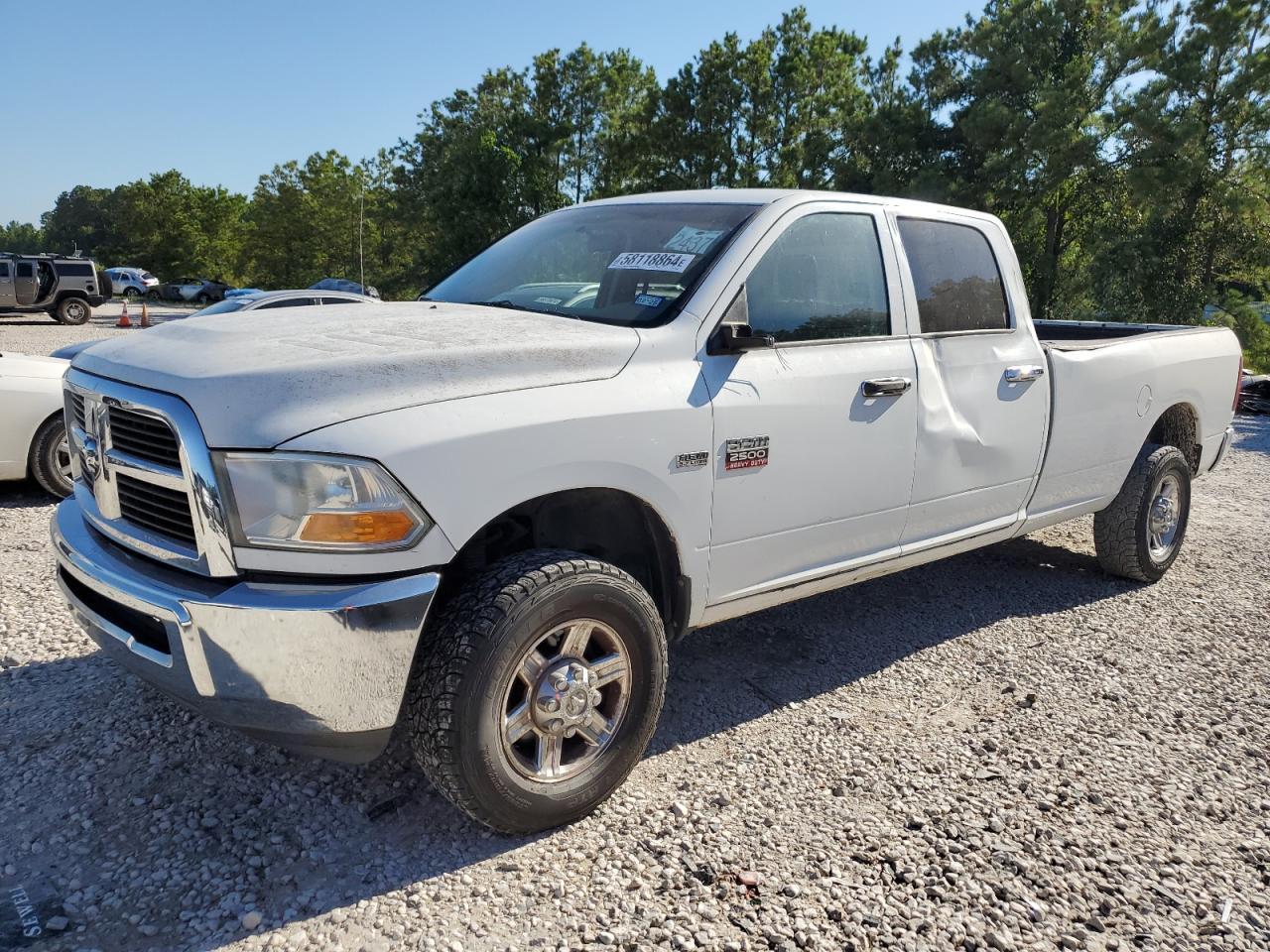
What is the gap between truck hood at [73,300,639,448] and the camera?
2350mm

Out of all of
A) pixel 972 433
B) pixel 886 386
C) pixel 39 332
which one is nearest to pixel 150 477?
pixel 886 386

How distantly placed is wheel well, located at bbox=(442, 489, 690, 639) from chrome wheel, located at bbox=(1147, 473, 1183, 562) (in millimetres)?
3546

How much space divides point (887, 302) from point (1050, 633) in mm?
2022

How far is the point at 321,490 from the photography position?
7.55ft

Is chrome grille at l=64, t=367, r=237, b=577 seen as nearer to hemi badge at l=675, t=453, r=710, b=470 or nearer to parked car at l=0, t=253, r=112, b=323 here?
hemi badge at l=675, t=453, r=710, b=470

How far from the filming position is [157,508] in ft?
8.41

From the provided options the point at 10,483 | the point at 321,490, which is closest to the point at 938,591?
the point at 321,490

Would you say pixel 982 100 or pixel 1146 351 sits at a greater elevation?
pixel 982 100

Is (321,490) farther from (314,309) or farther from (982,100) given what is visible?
(982,100)

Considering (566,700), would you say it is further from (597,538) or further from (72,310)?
(72,310)

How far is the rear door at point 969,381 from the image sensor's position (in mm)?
3832

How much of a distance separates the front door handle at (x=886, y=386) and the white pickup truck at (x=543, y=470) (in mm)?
12

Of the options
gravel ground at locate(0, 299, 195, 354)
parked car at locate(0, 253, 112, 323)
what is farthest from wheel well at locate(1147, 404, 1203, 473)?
parked car at locate(0, 253, 112, 323)

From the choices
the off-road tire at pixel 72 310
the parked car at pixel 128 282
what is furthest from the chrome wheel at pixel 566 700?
the parked car at pixel 128 282
